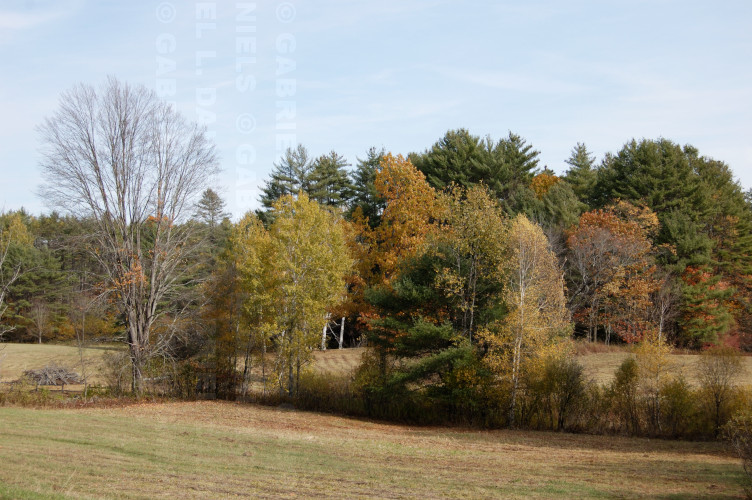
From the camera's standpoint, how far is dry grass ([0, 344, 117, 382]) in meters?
40.9

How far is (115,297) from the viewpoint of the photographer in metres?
32.2

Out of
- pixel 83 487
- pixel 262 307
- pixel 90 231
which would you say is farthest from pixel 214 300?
pixel 83 487

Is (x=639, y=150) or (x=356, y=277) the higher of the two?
(x=639, y=150)

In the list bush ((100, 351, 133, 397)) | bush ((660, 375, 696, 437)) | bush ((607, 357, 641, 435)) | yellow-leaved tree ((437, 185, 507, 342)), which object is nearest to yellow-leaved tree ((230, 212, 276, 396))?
bush ((100, 351, 133, 397))

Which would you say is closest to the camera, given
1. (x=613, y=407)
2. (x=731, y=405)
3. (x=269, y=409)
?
(x=731, y=405)

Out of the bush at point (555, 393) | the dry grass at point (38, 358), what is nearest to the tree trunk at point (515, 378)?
the bush at point (555, 393)

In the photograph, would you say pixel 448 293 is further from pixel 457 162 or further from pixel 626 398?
pixel 457 162

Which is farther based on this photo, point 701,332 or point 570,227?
point 570,227

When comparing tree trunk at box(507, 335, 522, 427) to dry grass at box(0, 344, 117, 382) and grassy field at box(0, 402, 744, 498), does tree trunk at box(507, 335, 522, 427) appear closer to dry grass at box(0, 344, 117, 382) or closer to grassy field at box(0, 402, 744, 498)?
grassy field at box(0, 402, 744, 498)

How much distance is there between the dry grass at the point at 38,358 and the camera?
4088cm

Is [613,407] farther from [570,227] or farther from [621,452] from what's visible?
[570,227]

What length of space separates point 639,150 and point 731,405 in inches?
1157

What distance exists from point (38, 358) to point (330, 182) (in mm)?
30223

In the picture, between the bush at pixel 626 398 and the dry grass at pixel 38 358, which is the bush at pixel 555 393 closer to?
the bush at pixel 626 398
